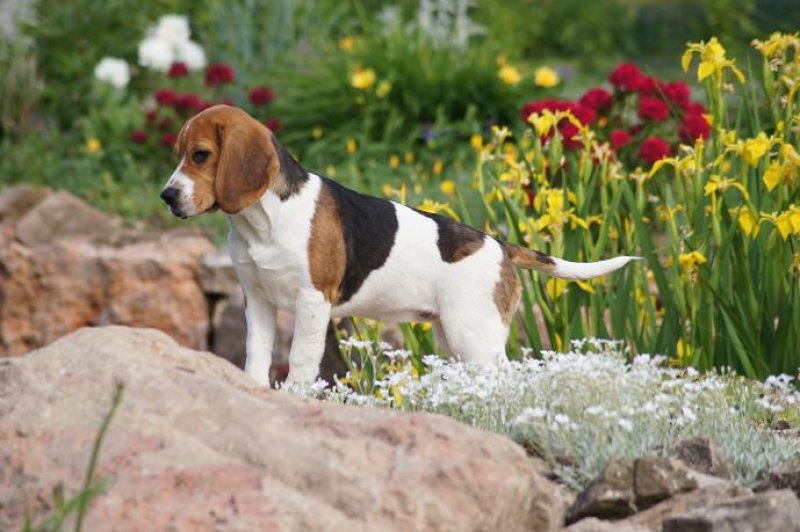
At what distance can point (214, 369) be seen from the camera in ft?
11.6

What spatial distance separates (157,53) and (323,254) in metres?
7.06

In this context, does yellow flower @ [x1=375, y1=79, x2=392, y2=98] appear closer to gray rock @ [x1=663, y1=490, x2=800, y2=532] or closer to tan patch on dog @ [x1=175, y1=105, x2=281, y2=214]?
tan patch on dog @ [x1=175, y1=105, x2=281, y2=214]

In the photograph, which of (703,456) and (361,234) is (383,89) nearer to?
(361,234)

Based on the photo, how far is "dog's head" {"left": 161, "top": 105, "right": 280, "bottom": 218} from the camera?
12.1 ft

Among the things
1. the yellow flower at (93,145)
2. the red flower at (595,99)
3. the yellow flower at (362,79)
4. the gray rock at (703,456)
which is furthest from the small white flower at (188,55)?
the gray rock at (703,456)

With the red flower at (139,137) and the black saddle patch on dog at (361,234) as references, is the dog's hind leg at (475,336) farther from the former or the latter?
the red flower at (139,137)

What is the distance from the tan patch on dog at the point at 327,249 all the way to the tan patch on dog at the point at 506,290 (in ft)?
1.65

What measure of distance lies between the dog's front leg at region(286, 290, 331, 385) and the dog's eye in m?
0.48

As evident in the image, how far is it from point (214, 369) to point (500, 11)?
12566 millimetres

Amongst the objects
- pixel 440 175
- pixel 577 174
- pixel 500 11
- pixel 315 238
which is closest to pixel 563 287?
pixel 577 174

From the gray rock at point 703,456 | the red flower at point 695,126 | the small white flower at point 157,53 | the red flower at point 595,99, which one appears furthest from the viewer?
the small white flower at point 157,53

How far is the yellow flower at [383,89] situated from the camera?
31.3ft

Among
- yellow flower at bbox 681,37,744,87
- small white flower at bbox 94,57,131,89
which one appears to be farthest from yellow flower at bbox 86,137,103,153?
yellow flower at bbox 681,37,744,87

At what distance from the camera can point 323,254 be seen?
389cm
